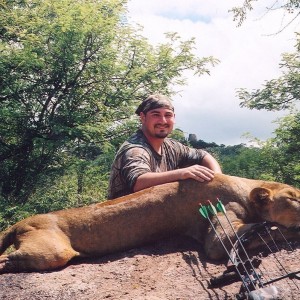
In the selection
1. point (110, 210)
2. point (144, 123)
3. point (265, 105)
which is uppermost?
point (265, 105)

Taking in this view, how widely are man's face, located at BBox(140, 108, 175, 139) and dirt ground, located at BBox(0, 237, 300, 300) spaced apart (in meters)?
1.31

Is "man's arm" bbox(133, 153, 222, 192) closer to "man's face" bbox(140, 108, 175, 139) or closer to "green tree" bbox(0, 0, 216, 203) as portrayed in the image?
"man's face" bbox(140, 108, 175, 139)

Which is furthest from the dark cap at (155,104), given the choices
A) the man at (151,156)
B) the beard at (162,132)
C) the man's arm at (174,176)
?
the man's arm at (174,176)

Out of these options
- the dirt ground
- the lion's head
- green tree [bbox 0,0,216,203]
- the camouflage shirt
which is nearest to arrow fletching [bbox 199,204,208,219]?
the dirt ground

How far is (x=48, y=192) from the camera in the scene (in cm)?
1025

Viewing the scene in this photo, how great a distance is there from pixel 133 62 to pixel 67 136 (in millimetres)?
2530

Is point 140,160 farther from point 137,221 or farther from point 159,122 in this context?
point 137,221

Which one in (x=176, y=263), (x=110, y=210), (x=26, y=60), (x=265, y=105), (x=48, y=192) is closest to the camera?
(x=176, y=263)

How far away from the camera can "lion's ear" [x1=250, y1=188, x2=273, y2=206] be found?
13.5ft

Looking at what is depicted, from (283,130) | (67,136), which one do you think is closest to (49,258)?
(67,136)

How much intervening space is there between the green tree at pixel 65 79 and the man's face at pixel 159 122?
162 inches

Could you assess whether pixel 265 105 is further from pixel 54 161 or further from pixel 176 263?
pixel 176 263

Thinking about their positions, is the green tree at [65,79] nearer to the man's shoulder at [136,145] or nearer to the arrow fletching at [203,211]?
the man's shoulder at [136,145]

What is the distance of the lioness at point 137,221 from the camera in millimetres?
4164
